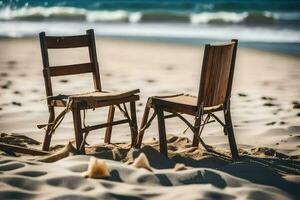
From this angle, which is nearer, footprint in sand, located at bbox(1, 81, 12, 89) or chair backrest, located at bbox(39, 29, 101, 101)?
chair backrest, located at bbox(39, 29, 101, 101)

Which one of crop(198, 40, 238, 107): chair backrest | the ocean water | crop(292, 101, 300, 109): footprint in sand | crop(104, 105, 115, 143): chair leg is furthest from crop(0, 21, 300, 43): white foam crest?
crop(198, 40, 238, 107): chair backrest

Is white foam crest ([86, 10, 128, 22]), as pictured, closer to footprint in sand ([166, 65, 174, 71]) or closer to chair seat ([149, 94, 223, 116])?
footprint in sand ([166, 65, 174, 71])

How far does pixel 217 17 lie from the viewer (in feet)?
84.7

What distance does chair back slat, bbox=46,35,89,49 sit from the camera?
570 cm

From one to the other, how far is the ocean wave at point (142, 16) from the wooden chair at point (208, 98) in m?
18.7

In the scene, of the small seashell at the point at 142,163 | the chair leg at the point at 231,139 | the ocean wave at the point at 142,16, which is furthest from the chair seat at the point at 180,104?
the ocean wave at the point at 142,16

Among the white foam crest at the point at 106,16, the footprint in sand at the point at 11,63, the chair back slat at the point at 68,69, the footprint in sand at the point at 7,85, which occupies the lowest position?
the footprint in sand at the point at 7,85

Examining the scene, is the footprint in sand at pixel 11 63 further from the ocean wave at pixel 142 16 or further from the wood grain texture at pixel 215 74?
the ocean wave at pixel 142 16

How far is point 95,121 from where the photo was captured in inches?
292

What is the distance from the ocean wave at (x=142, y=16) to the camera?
24.6 meters

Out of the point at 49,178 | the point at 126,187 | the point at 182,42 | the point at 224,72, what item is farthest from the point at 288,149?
the point at 182,42

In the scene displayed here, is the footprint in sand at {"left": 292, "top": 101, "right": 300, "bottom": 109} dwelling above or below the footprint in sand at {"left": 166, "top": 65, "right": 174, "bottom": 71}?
below

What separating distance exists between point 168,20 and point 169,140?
823 inches

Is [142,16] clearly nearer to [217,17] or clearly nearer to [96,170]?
[217,17]
